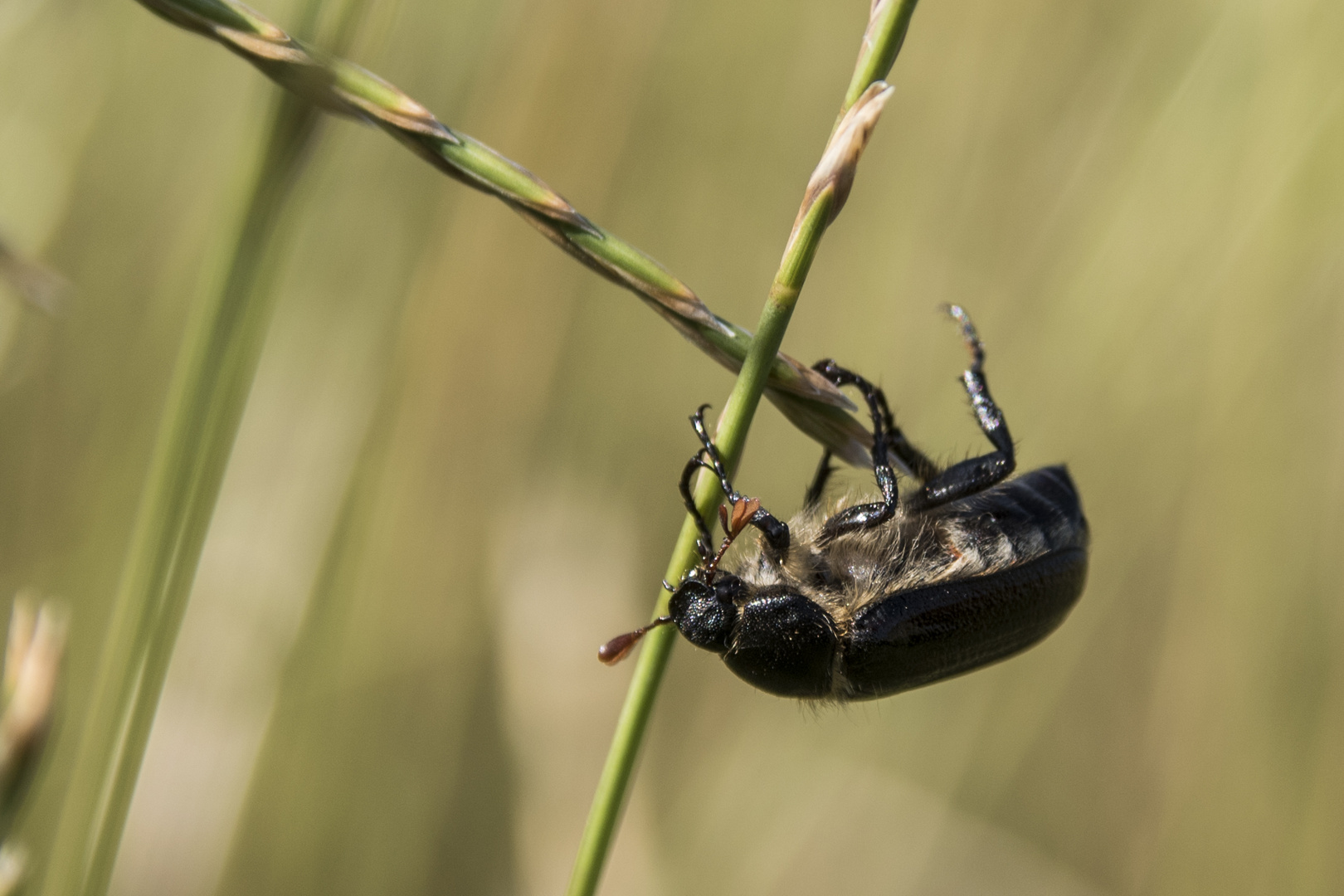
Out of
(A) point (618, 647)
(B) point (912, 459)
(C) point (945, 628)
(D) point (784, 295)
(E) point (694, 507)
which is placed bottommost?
(A) point (618, 647)

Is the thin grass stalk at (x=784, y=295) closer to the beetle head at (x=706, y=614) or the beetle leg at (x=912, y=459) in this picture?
the beetle head at (x=706, y=614)

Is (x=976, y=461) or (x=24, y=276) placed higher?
(x=976, y=461)

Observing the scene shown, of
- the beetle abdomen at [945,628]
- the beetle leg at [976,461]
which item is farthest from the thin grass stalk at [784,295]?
the beetle leg at [976,461]

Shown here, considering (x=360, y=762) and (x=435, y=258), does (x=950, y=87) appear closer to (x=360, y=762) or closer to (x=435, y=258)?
(x=435, y=258)

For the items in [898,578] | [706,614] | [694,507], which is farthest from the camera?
[898,578]

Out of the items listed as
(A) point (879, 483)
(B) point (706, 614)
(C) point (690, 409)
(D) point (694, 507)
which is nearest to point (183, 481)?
(D) point (694, 507)

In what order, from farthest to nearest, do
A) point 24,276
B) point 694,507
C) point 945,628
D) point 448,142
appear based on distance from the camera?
point 945,628, point 694,507, point 24,276, point 448,142

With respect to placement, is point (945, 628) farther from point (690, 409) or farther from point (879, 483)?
point (690, 409)
